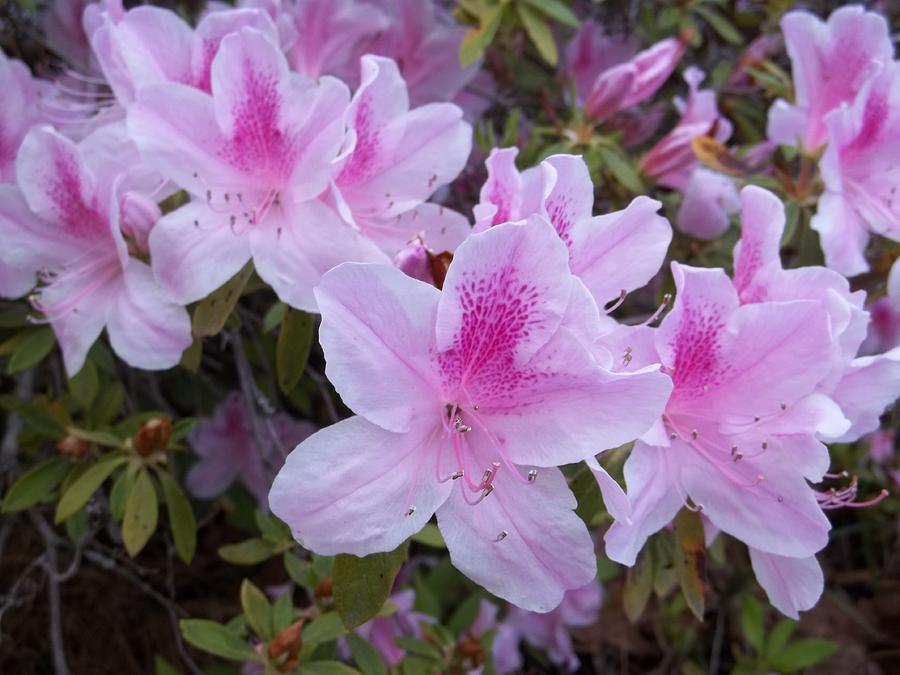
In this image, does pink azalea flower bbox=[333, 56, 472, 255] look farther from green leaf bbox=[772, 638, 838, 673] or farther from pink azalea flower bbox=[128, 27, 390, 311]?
green leaf bbox=[772, 638, 838, 673]

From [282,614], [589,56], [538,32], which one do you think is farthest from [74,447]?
[589,56]

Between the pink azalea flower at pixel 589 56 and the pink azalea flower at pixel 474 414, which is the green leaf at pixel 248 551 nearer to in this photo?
the pink azalea flower at pixel 474 414

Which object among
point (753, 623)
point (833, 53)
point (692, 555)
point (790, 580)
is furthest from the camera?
point (753, 623)

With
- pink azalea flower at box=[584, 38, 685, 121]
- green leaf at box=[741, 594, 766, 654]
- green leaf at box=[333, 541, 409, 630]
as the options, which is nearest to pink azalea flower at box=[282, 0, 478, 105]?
pink azalea flower at box=[584, 38, 685, 121]

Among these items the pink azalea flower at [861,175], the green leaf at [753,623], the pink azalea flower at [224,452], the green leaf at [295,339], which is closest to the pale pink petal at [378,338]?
the green leaf at [295,339]

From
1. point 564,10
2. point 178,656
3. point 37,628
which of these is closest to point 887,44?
point 564,10

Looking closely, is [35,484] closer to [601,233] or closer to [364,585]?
[364,585]
